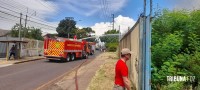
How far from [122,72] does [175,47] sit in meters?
2.51

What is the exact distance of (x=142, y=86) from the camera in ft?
27.4

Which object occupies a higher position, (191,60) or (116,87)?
(191,60)

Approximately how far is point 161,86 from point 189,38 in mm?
1697

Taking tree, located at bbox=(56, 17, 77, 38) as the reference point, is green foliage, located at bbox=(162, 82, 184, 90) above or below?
below

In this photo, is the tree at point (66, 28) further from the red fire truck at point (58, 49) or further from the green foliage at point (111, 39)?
the red fire truck at point (58, 49)

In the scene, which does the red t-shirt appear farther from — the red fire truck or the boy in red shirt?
the red fire truck

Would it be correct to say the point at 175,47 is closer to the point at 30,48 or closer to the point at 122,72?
the point at 122,72

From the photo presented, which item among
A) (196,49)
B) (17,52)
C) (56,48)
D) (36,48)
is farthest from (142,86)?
(36,48)

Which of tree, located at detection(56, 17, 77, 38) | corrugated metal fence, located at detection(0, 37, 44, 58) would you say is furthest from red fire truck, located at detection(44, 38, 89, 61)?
tree, located at detection(56, 17, 77, 38)

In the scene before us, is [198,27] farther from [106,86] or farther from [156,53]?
[106,86]

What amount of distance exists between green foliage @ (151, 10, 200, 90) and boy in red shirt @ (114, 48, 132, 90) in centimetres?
151

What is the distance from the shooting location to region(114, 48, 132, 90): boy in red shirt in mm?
6793

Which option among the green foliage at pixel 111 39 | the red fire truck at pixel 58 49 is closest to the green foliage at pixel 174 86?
the red fire truck at pixel 58 49

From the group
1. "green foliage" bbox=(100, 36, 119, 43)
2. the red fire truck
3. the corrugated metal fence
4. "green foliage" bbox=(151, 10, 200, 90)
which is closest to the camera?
"green foliage" bbox=(151, 10, 200, 90)
